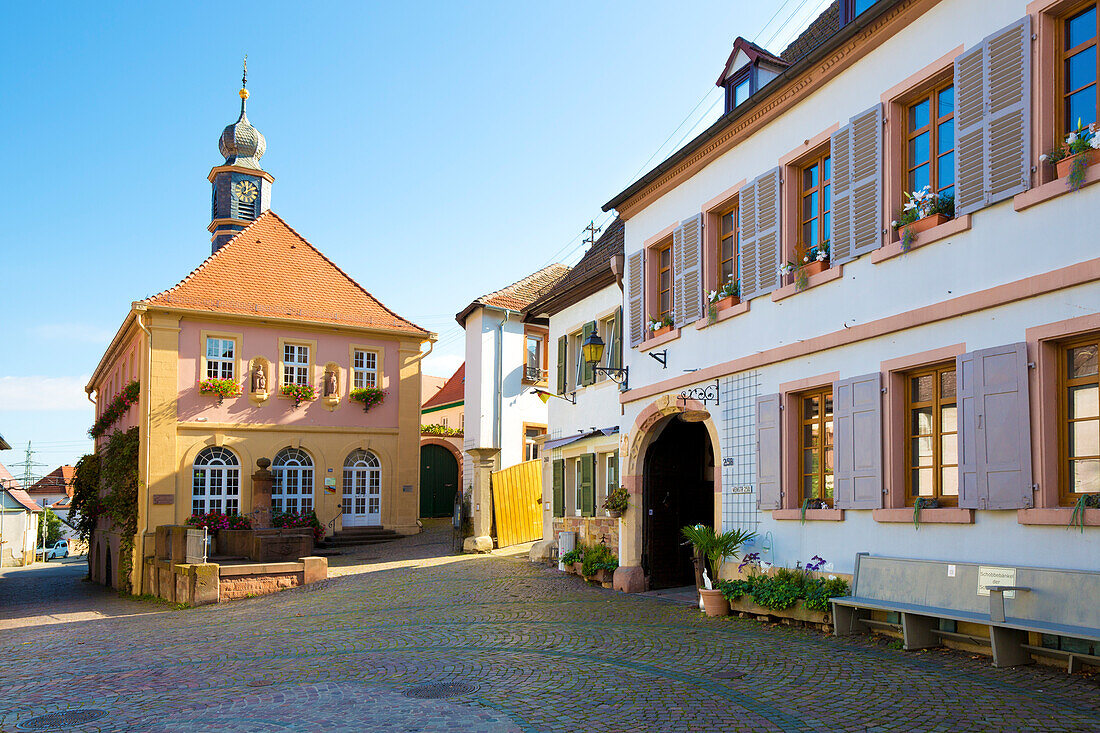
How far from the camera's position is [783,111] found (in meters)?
11.8

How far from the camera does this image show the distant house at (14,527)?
48656 mm

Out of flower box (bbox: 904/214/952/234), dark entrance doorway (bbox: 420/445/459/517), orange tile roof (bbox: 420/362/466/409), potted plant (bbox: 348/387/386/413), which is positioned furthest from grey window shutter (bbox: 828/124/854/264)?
orange tile roof (bbox: 420/362/466/409)

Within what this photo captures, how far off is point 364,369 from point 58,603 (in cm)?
998

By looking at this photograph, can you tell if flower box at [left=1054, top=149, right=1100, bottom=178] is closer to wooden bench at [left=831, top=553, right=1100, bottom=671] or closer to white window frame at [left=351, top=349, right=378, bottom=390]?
wooden bench at [left=831, top=553, right=1100, bottom=671]

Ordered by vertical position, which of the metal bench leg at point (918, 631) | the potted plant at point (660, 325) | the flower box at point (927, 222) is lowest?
the metal bench leg at point (918, 631)

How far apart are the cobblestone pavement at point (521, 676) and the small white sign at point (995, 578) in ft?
1.96

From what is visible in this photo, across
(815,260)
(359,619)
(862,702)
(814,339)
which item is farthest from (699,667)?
(359,619)

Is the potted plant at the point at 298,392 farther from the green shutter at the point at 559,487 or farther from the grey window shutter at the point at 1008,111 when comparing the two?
the grey window shutter at the point at 1008,111

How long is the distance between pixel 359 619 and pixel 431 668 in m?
4.01

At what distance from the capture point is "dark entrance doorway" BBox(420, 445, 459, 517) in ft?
109

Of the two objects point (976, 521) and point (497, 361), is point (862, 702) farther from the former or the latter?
point (497, 361)

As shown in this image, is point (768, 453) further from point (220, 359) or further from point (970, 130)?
point (220, 359)

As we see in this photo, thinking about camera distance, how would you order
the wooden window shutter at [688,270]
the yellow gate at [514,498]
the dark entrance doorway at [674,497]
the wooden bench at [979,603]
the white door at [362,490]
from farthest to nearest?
the white door at [362,490] < the yellow gate at [514,498] < the dark entrance doorway at [674,497] < the wooden window shutter at [688,270] < the wooden bench at [979,603]

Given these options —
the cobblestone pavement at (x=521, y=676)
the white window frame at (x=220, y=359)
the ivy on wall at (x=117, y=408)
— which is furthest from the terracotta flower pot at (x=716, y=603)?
the ivy on wall at (x=117, y=408)
